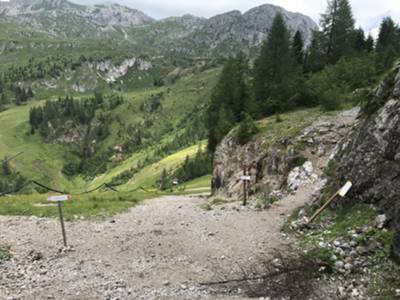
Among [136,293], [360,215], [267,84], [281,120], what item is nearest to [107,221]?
[136,293]

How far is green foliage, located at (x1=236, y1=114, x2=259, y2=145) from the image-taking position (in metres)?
39.3

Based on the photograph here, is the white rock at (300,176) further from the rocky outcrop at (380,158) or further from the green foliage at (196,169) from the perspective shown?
the green foliage at (196,169)

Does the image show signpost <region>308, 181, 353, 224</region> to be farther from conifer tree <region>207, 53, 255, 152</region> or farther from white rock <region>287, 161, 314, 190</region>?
conifer tree <region>207, 53, 255, 152</region>

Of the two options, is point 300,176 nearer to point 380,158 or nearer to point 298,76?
point 380,158

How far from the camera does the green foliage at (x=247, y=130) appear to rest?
129 feet

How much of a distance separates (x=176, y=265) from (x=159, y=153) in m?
178

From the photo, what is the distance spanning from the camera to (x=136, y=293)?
39.9ft

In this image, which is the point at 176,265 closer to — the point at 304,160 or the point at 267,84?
the point at 304,160

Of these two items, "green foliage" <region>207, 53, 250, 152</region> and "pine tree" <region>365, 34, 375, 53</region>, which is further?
"pine tree" <region>365, 34, 375, 53</region>

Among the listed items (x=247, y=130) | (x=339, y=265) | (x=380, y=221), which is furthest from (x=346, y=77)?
(x=339, y=265)

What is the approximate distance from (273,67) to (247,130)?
1385 centimetres

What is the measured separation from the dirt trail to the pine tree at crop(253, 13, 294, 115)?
2417cm

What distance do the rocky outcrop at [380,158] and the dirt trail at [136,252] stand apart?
3.94 m

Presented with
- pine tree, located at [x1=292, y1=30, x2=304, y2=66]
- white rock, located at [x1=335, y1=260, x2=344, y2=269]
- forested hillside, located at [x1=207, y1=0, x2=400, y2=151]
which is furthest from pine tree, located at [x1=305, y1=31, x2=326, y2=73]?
white rock, located at [x1=335, y1=260, x2=344, y2=269]
